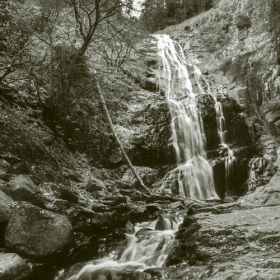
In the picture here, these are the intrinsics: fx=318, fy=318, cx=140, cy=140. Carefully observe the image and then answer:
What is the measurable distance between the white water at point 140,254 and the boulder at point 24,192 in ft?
5.67

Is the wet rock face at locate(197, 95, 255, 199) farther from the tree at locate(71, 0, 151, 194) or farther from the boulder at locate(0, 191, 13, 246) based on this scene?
the boulder at locate(0, 191, 13, 246)

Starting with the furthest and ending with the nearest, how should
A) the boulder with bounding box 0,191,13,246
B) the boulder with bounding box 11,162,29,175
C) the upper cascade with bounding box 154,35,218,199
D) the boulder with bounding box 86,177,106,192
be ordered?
the upper cascade with bounding box 154,35,218,199
the boulder with bounding box 86,177,106,192
the boulder with bounding box 11,162,29,175
the boulder with bounding box 0,191,13,246

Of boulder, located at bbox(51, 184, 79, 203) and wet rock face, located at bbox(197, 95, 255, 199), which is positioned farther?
wet rock face, located at bbox(197, 95, 255, 199)

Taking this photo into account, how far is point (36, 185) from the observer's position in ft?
24.5

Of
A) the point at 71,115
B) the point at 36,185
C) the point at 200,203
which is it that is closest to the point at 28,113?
the point at 71,115

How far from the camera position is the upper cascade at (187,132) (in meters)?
11.0

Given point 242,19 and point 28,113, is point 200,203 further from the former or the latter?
point 242,19

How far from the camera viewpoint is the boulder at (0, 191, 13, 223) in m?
5.71

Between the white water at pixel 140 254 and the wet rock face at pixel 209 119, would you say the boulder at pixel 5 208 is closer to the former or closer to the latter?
the white water at pixel 140 254

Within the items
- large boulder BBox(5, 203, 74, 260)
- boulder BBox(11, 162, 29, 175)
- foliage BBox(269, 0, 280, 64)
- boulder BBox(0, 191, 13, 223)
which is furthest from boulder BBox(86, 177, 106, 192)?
foliage BBox(269, 0, 280, 64)

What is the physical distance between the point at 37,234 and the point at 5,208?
759 millimetres

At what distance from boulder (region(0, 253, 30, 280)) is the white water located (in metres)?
0.86

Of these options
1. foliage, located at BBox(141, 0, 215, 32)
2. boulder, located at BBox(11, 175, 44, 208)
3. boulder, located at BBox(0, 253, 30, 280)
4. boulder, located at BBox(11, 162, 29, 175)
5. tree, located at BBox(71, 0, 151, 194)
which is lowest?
boulder, located at BBox(0, 253, 30, 280)

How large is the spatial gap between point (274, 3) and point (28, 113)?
12.6 meters
